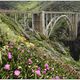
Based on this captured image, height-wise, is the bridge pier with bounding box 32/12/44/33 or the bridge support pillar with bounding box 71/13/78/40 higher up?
the bridge pier with bounding box 32/12/44/33

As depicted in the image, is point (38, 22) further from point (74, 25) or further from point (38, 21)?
point (74, 25)

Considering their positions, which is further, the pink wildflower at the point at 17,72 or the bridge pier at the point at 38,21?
the bridge pier at the point at 38,21

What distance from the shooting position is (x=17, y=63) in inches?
246

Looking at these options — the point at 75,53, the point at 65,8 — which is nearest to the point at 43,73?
the point at 75,53

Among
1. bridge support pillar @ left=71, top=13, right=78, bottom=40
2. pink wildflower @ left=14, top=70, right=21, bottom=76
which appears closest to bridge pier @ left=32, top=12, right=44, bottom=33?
bridge support pillar @ left=71, top=13, right=78, bottom=40

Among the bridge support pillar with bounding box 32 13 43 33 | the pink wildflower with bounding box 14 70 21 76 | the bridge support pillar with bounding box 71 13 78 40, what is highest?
the pink wildflower with bounding box 14 70 21 76

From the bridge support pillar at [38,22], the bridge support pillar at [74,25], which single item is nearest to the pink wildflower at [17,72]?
the bridge support pillar at [38,22]

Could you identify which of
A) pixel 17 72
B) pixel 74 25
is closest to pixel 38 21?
pixel 74 25

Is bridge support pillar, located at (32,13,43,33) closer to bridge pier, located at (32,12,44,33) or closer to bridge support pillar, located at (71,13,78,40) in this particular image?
bridge pier, located at (32,12,44,33)

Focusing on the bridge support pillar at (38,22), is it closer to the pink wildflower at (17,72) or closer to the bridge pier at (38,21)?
the bridge pier at (38,21)

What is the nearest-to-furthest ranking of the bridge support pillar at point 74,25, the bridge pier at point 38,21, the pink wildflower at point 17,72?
the pink wildflower at point 17,72 < the bridge pier at point 38,21 < the bridge support pillar at point 74,25

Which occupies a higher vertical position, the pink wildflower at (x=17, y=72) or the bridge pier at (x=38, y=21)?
the pink wildflower at (x=17, y=72)

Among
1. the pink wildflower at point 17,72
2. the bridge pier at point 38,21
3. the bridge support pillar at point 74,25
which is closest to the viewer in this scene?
the pink wildflower at point 17,72

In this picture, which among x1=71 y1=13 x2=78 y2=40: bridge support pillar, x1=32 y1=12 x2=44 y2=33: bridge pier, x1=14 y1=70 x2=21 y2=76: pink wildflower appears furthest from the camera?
x1=71 y1=13 x2=78 y2=40: bridge support pillar
